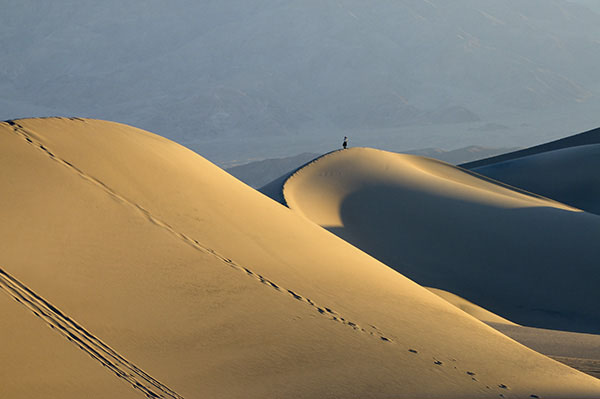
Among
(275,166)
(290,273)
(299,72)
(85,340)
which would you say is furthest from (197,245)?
(299,72)

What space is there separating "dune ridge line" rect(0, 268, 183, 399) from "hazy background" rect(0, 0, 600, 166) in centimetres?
11481

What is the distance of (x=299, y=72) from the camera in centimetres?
16238

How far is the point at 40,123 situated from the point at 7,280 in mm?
2975

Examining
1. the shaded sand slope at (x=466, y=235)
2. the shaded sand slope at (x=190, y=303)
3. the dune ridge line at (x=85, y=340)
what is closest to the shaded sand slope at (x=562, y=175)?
the shaded sand slope at (x=466, y=235)

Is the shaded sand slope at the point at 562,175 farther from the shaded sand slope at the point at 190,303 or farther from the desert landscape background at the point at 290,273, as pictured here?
the shaded sand slope at the point at 190,303

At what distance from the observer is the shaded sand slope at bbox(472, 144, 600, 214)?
29.1 meters

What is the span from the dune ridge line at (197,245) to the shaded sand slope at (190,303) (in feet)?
0.07

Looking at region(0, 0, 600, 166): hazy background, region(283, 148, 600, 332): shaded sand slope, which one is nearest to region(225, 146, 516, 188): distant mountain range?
region(0, 0, 600, 166): hazy background

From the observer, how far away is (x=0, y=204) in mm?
6309

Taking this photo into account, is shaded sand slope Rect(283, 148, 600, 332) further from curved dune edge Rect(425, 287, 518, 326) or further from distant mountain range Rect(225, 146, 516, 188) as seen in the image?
distant mountain range Rect(225, 146, 516, 188)

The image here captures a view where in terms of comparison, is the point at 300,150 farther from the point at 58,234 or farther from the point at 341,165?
the point at 58,234

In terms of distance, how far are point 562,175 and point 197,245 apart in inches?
1047

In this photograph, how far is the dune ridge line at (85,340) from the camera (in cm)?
498

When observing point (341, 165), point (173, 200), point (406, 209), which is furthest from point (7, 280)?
point (341, 165)
